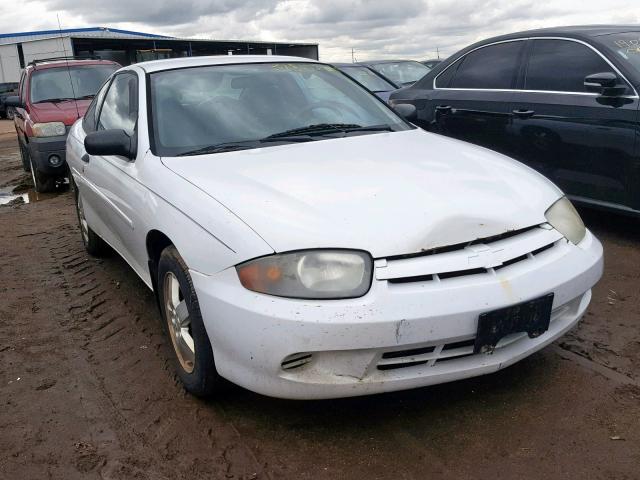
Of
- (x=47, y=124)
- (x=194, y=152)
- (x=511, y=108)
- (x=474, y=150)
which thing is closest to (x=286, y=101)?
(x=194, y=152)

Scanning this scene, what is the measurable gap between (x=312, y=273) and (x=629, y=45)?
369 centimetres

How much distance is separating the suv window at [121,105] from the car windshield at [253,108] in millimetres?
185

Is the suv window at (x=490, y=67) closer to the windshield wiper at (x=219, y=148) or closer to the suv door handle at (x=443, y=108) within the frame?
the suv door handle at (x=443, y=108)

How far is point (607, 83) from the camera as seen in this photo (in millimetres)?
4332

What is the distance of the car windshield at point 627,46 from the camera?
445 centimetres

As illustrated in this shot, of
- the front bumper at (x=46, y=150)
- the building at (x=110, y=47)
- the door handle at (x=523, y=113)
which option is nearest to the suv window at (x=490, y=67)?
the door handle at (x=523, y=113)

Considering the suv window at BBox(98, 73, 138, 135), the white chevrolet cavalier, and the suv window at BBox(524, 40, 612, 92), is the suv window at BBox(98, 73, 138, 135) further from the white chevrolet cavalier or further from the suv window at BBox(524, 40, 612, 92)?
the suv window at BBox(524, 40, 612, 92)

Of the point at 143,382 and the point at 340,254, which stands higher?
the point at 340,254

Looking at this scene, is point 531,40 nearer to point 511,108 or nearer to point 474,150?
point 511,108

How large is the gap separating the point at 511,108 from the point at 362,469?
3.70 metres

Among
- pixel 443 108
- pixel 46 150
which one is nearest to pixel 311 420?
pixel 443 108

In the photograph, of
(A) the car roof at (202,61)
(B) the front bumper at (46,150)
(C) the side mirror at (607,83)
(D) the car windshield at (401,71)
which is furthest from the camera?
(D) the car windshield at (401,71)

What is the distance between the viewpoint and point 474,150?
323cm

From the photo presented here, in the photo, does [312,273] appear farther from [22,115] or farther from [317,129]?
[22,115]
